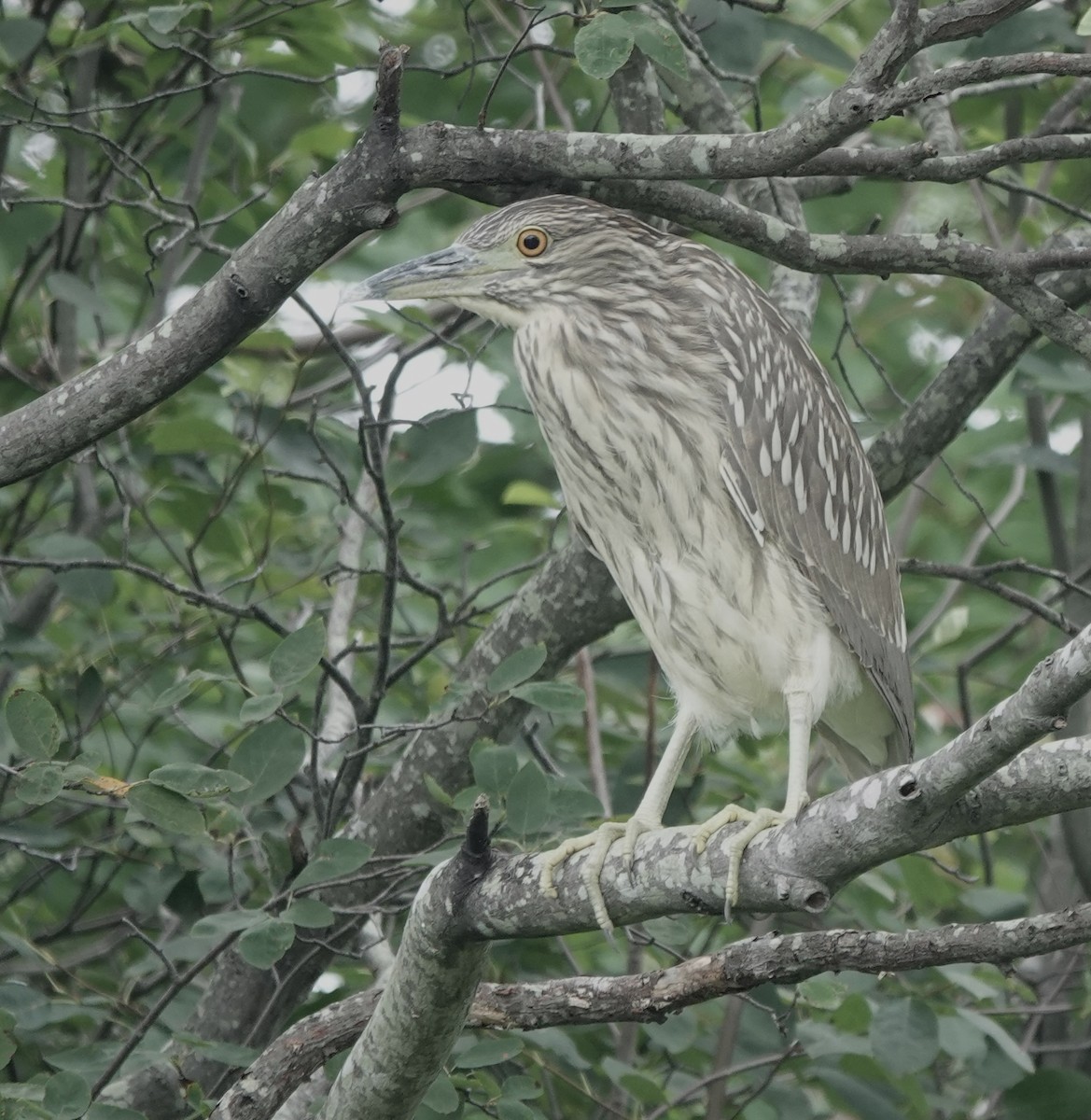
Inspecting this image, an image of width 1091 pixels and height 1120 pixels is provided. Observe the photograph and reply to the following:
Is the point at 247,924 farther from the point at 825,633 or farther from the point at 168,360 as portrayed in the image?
→ the point at 825,633

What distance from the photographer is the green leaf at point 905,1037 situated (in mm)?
3117

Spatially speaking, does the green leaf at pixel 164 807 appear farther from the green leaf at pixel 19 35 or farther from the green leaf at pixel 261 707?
the green leaf at pixel 19 35

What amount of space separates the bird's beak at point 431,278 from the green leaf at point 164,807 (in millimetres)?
1125

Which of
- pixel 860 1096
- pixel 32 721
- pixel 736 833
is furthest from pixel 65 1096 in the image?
pixel 860 1096

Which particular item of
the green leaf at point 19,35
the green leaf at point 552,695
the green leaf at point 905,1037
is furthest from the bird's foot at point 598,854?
the green leaf at point 19,35

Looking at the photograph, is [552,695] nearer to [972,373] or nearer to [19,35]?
[972,373]

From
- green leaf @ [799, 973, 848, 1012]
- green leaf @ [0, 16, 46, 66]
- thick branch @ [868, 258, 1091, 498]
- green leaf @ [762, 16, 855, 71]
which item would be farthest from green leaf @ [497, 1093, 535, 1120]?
green leaf @ [0, 16, 46, 66]

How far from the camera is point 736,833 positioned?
2.46 metres

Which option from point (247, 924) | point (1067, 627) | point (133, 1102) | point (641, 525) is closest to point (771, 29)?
point (641, 525)

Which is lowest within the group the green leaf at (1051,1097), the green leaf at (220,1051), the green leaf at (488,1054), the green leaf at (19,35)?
the green leaf at (1051,1097)

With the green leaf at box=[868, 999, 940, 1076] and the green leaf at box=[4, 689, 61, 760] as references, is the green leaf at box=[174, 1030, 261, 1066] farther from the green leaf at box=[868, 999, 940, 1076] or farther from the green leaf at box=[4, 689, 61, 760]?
the green leaf at box=[868, 999, 940, 1076]

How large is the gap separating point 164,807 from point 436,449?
55.6 inches

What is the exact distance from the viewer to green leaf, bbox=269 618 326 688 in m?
2.69

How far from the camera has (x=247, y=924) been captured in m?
2.65
